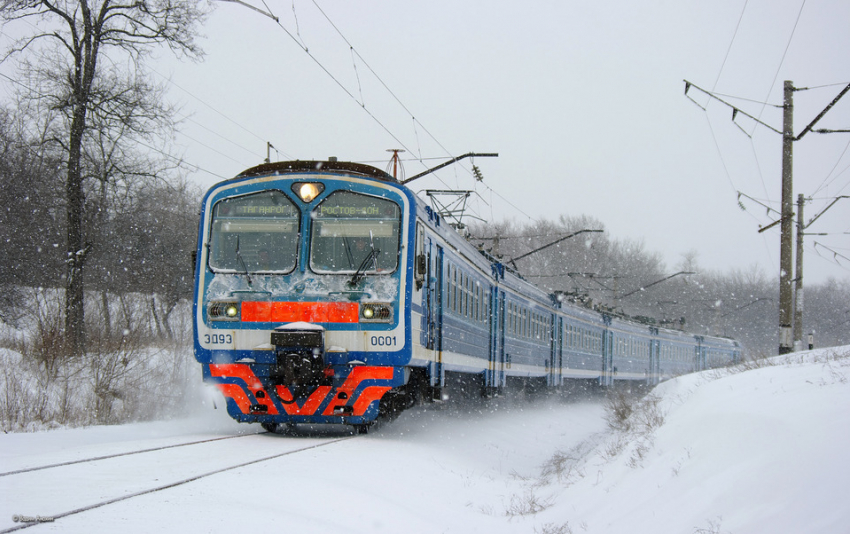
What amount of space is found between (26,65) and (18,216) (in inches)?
236

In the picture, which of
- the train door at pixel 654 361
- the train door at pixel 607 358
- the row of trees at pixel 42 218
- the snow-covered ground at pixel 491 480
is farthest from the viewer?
the train door at pixel 654 361

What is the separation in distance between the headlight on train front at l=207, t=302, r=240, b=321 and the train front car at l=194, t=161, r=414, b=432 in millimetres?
12

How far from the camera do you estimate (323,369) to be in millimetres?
9258

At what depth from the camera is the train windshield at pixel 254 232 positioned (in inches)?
387

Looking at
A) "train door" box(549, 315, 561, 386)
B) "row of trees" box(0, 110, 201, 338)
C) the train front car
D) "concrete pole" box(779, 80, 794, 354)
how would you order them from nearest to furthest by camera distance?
the train front car, "concrete pole" box(779, 80, 794, 354), "row of trees" box(0, 110, 201, 338), "train door" box(549, 315, 561, 386)

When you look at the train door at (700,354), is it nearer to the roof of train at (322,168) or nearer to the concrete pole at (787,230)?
the concrete pole at (787,230)

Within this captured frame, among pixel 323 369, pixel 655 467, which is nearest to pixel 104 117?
pixel 323 369

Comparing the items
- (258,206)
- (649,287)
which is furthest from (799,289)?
(649,287)

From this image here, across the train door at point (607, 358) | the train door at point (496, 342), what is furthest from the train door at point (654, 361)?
the train door at point (496, 342)

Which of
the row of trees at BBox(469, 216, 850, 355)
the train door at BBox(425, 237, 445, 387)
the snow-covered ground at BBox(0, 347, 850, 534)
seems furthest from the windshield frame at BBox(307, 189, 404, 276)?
the row of trees at BBox(469, 216, 850, 355)

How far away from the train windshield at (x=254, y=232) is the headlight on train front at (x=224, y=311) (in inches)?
18.2

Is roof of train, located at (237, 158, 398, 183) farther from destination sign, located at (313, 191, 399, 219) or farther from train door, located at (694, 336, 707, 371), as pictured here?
train door, located at (694, 336, 707, 371)

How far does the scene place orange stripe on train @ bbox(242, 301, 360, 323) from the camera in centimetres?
943

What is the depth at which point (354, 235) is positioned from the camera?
9.77m
